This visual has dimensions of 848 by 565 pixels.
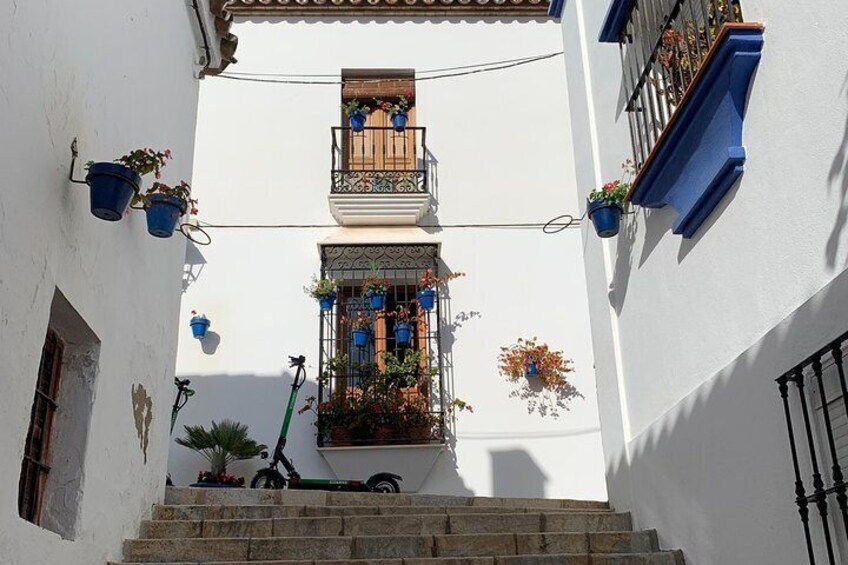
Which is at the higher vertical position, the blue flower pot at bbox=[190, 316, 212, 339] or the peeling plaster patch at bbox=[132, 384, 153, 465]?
the blue flower pot at bbox=[190, 316, 212, 339]

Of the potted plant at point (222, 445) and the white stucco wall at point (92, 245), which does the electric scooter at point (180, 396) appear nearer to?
the potted plant at point (222, 445)

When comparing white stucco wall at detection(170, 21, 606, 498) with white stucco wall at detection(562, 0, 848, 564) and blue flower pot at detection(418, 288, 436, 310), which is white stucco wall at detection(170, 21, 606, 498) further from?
white stucco wall at detection(562, 0, 848, 564)

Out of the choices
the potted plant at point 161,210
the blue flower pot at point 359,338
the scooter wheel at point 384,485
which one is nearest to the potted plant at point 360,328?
the blue flower pot at point 359,338

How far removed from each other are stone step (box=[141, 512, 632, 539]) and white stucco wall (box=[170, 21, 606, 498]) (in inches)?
116

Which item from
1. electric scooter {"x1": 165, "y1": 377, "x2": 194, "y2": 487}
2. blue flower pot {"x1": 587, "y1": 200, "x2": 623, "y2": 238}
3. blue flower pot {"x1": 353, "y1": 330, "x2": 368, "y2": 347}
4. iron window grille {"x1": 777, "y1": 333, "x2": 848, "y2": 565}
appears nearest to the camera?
iron window grille {"x1": 777, "y1": 333, "x2": 848, "y2": 565}

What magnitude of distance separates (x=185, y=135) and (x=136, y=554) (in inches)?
115

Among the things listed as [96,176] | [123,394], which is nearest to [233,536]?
[123,394]

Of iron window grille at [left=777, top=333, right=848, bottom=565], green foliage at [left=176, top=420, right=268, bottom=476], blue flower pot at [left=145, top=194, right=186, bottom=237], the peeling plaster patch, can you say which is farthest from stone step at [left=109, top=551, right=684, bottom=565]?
green foliage at [left=176, top=420, right=268, bottom=476]

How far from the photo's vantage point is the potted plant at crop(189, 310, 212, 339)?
8.54 m

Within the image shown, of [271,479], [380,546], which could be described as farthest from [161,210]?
[271,479]

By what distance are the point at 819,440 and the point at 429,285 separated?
226 inches

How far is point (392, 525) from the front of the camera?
501cm

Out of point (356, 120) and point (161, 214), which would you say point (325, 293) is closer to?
point (356, 120)

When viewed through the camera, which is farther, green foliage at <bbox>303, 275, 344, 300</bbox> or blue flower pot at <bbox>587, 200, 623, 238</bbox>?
green foliage at <bbox>303, 275, 344, 300</bbox>
